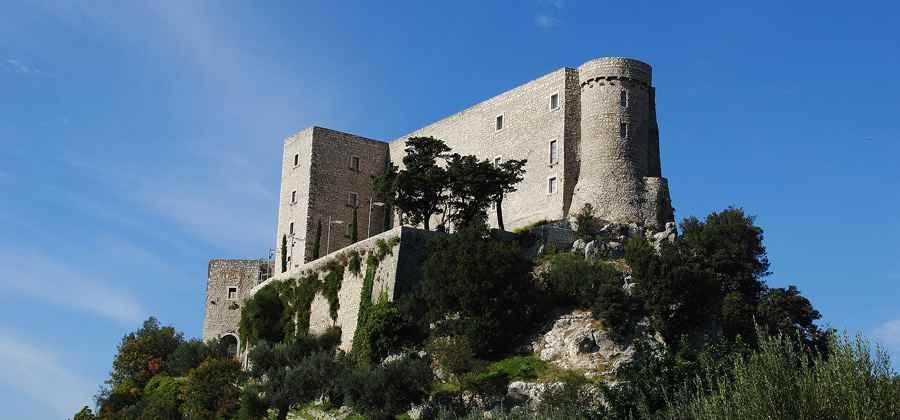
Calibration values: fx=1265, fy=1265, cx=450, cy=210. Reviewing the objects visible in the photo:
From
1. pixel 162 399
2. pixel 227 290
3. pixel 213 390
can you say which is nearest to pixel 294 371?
pixel 213 390

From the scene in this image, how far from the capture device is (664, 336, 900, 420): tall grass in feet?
86.4

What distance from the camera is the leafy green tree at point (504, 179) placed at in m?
52.1

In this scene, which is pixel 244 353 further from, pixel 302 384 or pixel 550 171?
pixel 550 171

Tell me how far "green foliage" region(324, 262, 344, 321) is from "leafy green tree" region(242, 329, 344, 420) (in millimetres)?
1190

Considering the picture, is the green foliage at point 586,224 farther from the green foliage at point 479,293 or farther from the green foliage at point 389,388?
the green foliage at point 389,388

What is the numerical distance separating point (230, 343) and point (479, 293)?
23565mm

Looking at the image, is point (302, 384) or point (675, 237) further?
point (675, 237)

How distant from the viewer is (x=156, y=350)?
65.1 meters

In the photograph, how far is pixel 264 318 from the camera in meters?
56.3

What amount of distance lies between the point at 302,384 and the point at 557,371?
9.62 metres

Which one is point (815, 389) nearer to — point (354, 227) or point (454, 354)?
point (454, 354)

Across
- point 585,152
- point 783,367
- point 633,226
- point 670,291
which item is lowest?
point 783,367

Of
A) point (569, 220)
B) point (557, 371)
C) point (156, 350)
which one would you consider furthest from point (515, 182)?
point (156, 350)

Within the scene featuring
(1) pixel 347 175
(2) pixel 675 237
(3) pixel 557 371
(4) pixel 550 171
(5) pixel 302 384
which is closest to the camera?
(3) pixel 557 371
